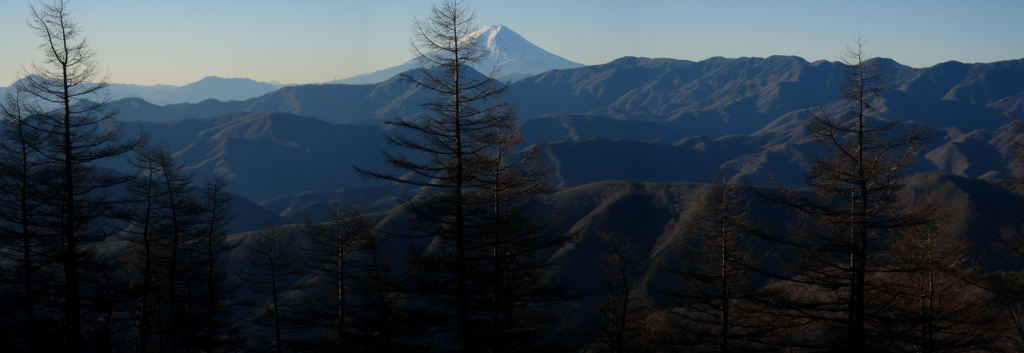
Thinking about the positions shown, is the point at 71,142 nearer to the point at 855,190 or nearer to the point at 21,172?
the point at 21,172

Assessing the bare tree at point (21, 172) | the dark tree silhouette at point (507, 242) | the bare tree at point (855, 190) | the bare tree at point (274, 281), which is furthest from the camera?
the bare tree at point (274, 281)

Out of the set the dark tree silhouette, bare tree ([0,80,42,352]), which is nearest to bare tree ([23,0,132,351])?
bare tree ([0,80,42,352])

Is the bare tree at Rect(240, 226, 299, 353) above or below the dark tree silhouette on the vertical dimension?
below

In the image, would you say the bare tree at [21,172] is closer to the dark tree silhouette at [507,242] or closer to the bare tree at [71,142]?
the bare tree at [71,142]

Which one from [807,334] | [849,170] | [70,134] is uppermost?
[70,134]

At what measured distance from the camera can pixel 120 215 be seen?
61.4ft

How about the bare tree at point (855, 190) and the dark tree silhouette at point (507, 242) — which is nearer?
the bare tree at point (855, 190)

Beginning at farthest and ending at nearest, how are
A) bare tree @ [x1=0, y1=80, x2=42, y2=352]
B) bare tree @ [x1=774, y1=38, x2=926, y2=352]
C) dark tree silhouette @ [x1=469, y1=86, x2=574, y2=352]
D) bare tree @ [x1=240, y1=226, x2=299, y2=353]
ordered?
bare tree @ [x1=240, y1=226, x2=299, y2=353] → bare tree @ [x1=0, y1=80, x2=42, y2=352] → dark tree silhouette @ [x1=469, y1=86, x2=574, y2=352] → bare tree @ [x1=774, y1=38, x2=926, y2=352]

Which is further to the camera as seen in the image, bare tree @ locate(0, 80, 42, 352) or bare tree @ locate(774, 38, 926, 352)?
bare tree @ locate(0, 80, 42, 352)

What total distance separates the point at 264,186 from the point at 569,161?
10454 cm

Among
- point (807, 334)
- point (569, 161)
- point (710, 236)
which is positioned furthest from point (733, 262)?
point (569, 161)

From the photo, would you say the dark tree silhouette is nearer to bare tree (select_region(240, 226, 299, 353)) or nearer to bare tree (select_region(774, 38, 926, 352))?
bare tree (select_region(774, 38, 926, 352))

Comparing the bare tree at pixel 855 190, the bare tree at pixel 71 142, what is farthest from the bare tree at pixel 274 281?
the bare tree at pixel 855 190

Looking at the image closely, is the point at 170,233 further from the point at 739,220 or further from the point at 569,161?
the point at 569,161
